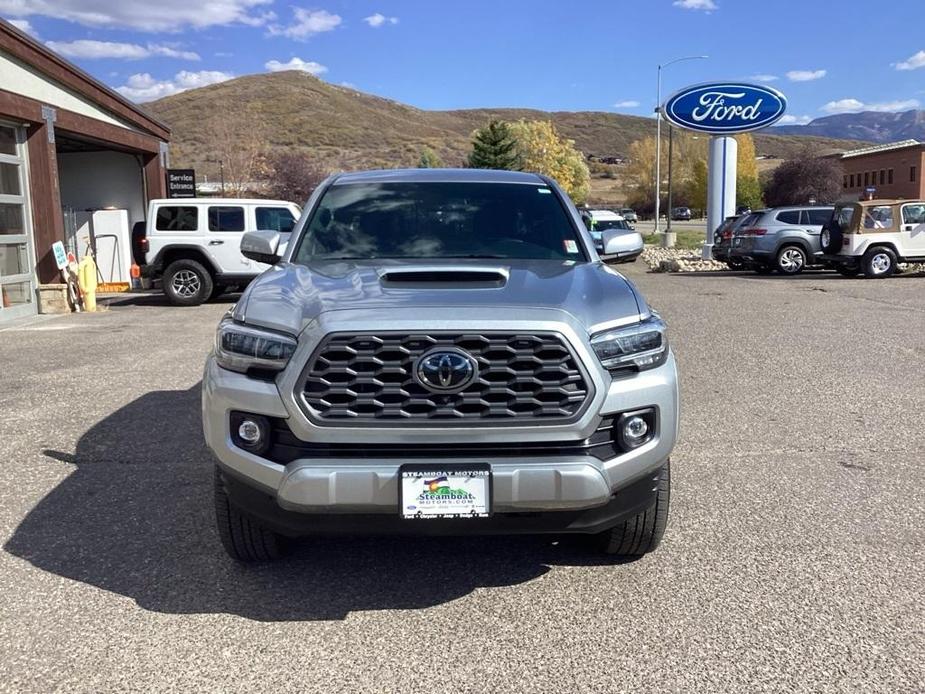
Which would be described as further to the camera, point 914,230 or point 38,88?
point 914,230

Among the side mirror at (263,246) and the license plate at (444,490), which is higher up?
the side mirror at (263,246)

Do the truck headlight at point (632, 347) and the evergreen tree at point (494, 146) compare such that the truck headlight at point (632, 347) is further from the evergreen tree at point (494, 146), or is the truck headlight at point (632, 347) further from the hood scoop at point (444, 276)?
the evergreen tree at point (494, 146)

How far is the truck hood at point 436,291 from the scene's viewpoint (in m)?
3.25

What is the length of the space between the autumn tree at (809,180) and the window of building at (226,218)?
65.1m

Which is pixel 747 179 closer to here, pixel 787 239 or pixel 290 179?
pixel 290 179

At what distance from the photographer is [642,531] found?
370 centimetres

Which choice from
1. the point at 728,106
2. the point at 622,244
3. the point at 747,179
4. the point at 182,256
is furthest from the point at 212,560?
the point at 747,179

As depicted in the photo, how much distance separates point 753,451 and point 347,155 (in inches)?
3895

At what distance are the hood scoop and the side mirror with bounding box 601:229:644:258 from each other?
1.28m

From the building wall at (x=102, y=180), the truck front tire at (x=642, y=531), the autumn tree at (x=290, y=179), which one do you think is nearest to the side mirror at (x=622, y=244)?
the truck front tire at (x=642, y=531)

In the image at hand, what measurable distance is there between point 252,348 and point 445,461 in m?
0.86

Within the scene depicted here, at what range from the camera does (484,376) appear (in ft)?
10.3

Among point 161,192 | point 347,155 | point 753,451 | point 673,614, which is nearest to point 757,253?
point 161,192

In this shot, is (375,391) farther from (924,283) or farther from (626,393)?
(924,283)
